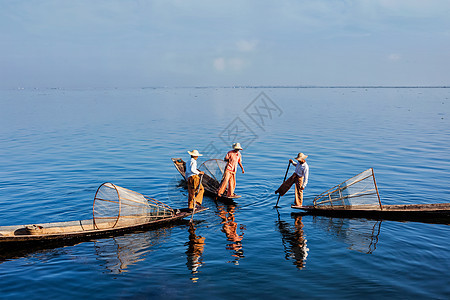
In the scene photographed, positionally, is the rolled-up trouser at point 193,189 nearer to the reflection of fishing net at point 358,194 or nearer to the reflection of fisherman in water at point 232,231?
the reflection of fisherman in water at point 232,231

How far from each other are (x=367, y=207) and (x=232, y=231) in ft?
17.7

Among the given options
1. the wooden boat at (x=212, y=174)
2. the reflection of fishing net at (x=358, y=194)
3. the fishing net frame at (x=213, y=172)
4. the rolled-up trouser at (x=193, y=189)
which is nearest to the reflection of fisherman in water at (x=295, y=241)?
the reflection of fishing net at (x=358, y=194)

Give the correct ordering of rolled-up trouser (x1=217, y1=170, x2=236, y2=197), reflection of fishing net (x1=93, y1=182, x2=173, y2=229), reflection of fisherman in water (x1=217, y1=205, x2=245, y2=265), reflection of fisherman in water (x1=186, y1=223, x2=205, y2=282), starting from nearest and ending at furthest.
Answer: reflection of fisherman in water (x1=186, y1=223, x2=205, y2=282)
reflection of fisherman in water (x1=217, y1=205, x2=245, y2=265)
reflection of fishing net (x1=93, y1=182, x2=173, y2=229)
rolled-up trouser (x1=217, y1=170, x2=236, y2=197)

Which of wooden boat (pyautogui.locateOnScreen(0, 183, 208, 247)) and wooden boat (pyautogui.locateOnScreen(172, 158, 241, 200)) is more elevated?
wooden boat (pyautogui.locateOnScreen(172, 158, 241, 200))

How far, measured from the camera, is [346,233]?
12.3 m

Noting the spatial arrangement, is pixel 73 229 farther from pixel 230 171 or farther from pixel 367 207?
pixel 367 207

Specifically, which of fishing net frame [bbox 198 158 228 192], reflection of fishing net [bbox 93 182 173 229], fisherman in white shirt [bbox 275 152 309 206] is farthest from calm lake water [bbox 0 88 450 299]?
fishing net frame [bbox 198 158 228 192]

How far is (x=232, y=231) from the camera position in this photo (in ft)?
40.8

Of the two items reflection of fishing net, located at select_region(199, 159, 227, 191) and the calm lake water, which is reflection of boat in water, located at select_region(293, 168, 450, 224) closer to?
the calm lake water

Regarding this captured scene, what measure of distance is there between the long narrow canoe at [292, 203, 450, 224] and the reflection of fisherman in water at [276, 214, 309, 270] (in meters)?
1.14

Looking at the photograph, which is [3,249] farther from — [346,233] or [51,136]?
[51,136]

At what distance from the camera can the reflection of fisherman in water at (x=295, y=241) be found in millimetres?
10406

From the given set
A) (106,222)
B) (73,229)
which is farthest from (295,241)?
(73,229)

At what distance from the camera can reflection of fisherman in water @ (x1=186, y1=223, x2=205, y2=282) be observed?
986 centimetres
